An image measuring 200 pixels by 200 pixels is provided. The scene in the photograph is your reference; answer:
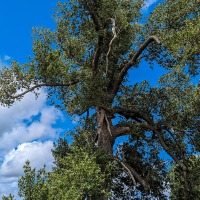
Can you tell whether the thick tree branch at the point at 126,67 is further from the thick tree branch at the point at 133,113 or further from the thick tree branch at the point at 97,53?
the thick tree branch at the point at 97,53

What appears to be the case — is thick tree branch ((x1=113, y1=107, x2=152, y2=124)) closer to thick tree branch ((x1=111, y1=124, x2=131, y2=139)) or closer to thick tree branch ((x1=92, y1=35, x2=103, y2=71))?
thick tree branch ((x1=111, y1=124, x2=131, y2=139))

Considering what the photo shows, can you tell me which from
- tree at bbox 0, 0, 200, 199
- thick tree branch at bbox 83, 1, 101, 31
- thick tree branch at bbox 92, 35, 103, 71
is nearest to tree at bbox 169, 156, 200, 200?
tree at bbox 0, 0, 200, 199

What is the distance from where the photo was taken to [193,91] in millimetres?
30078

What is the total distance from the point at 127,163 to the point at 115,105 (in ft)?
16.4

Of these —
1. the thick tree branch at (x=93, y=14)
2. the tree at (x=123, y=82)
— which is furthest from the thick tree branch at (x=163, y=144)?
the thick tree branch at (x=93, y=14)

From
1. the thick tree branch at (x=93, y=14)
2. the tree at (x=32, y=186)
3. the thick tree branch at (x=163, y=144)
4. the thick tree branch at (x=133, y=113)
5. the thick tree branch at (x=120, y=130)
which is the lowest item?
the tree at (x=32, y=186)

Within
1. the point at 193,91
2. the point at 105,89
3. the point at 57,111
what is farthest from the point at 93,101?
the point at 193,91

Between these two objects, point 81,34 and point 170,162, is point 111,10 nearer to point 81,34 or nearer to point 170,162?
point 81,34

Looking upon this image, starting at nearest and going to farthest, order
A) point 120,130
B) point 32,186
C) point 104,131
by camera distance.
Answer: point 32,186 < point 104,131 < point 120,130

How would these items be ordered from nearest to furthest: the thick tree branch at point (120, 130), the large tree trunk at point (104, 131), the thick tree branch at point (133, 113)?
1. the large tree trunk at point (104, 131)
2. the thick tree branch at point (133, 113)
3. the thick tree branch at point (120, 130)

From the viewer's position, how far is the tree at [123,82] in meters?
29.4

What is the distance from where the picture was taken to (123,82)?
34031 mm

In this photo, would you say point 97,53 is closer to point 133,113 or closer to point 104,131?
point 133,113

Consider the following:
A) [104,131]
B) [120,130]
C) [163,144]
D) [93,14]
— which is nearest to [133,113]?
[120,130]
